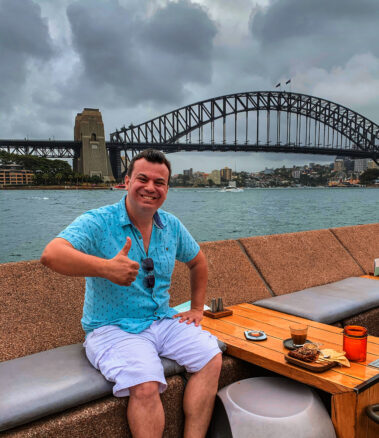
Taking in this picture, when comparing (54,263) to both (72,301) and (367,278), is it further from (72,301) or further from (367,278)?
(367,278)

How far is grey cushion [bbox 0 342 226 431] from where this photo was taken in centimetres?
129

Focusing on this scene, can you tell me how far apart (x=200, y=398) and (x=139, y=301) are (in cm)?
41

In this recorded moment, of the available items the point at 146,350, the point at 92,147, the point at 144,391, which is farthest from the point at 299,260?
the point at 92,147

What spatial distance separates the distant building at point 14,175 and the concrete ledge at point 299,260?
59137mm

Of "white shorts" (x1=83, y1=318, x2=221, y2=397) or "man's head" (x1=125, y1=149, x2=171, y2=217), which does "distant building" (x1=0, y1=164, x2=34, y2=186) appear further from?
"white shorts" (x1=83, y1=318, x2=221, y2=397)

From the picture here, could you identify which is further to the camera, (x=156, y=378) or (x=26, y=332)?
(x=26, y=332)

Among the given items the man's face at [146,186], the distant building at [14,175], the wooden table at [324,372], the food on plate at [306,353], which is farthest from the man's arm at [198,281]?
the distant building at [14,175]

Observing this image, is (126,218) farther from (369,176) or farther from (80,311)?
(369,176)

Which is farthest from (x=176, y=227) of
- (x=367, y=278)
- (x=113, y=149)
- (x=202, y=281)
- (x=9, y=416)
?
(x=113, y=149)

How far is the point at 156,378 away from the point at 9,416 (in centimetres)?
44

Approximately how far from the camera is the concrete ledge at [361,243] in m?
3.69

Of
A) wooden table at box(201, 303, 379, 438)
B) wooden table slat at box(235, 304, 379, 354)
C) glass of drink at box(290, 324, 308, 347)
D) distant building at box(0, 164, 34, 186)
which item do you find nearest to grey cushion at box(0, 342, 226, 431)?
wooden table at box(201, 303, 379, 438)

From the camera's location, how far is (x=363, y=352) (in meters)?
1.54

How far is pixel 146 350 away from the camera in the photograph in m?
1.49
